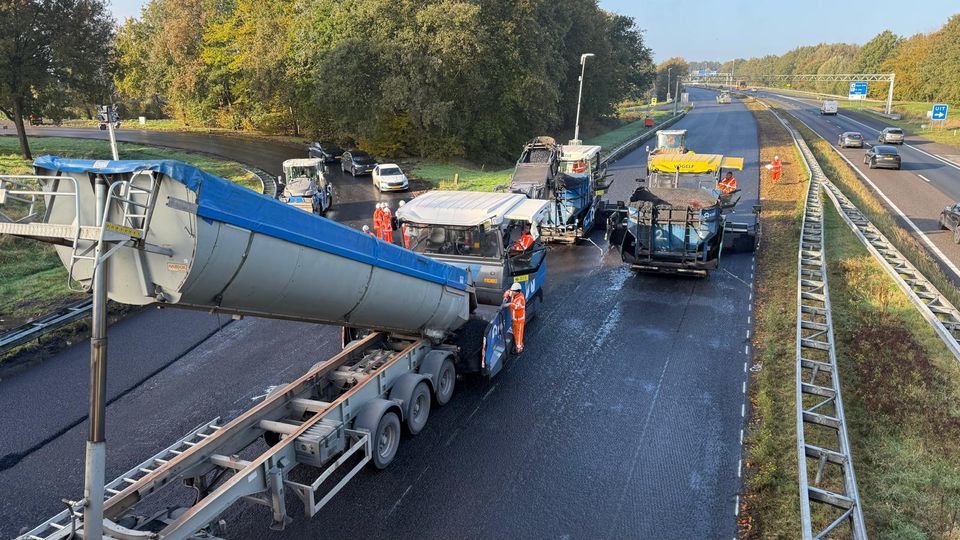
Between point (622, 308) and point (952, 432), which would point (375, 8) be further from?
point (952, 432)

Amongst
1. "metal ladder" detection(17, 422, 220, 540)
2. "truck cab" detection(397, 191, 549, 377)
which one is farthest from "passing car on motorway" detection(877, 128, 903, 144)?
"metal ladder" detection(17, 422, 220, 540)

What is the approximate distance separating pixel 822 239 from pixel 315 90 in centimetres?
2992

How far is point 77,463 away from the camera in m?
8.05

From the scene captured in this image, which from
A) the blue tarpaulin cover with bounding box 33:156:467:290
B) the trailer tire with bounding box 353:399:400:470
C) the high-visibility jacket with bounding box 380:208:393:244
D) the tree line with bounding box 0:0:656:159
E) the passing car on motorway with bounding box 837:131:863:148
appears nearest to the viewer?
the blue tarpaulin cover with bounding box 33:156:467:290

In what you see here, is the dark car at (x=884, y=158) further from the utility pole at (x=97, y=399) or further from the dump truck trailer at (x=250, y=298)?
the utility pole at (x=97, y=399)

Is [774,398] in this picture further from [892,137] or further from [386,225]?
[892,137]

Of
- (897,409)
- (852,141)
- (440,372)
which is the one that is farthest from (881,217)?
(852,141)

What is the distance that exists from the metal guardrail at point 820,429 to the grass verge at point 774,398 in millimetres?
236

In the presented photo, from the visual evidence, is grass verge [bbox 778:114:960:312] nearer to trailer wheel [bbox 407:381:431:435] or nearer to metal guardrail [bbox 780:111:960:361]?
metal guardrail [bbox 780:111:960:361]

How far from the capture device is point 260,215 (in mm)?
5738

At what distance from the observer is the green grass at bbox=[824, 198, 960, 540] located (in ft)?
23.1

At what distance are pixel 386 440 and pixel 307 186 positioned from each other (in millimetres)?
17138

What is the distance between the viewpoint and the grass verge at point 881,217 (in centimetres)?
1473

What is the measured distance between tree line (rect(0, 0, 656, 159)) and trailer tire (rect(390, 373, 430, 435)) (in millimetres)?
28441
